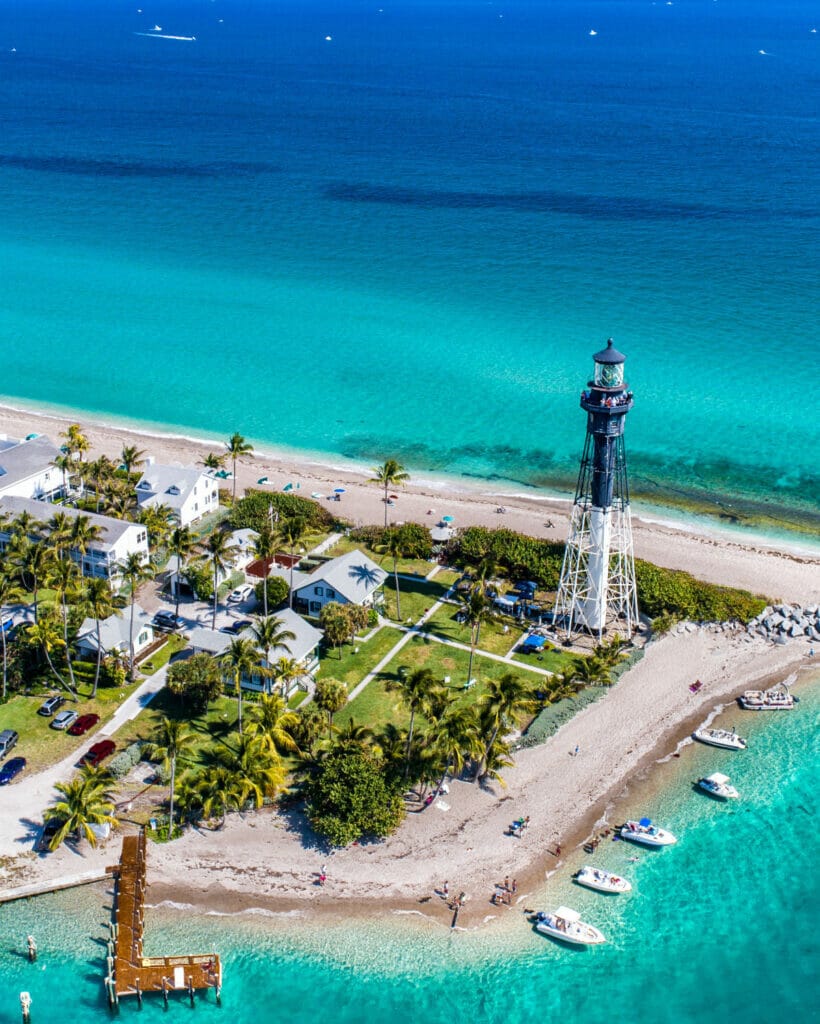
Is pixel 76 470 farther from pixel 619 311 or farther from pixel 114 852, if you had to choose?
pixel 619 311

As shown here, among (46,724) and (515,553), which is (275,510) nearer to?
(515,553)

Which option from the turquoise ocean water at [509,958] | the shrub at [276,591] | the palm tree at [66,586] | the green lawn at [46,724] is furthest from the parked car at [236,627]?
the turquoise ocean water at [509,958]

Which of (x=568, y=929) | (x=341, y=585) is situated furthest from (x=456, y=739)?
(x=341, y=585)

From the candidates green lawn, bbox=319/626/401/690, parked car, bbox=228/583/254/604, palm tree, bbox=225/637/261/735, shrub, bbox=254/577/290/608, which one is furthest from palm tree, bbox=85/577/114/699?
green lawn, bbox=319/626/401/690

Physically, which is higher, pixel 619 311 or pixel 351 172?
pixel 351 172

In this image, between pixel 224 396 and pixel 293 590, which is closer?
pixel 293 590

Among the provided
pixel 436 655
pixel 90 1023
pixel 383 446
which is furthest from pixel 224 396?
pixel 90 1023

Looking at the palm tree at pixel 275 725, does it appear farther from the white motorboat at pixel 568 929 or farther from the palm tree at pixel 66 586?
the white motorboat at pixel 568 929
